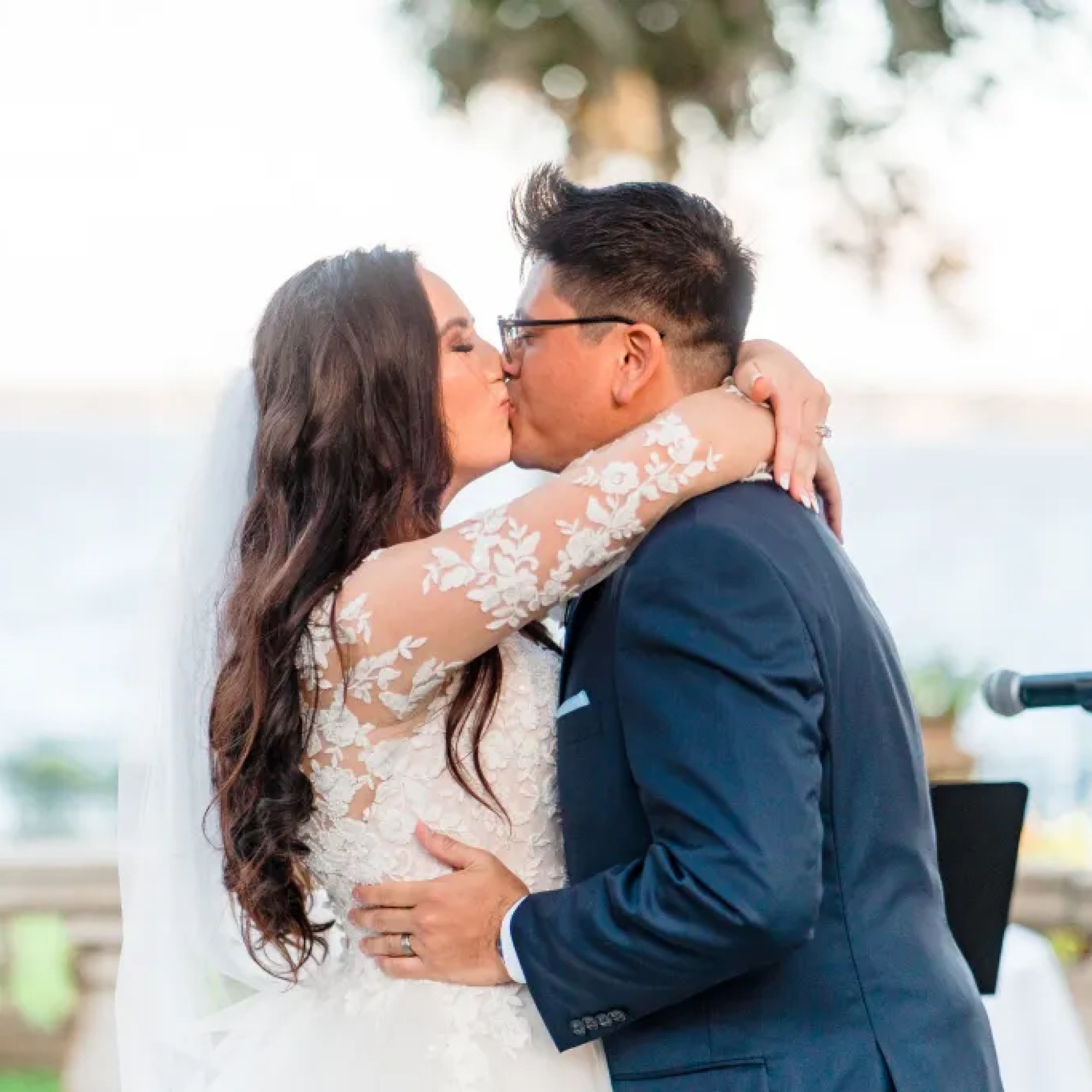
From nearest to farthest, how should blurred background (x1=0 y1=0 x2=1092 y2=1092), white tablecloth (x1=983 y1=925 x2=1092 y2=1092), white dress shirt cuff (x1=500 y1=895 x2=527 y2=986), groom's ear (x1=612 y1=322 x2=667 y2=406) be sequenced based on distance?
white dress shirt cuff (x1=500 y1=895 x2=527 y2=986)
groom's ear (x1=612 y1=322 x2=667 y2=406)
white tablecloth (x1=983 y1=925 x2=1092 y2=1092)
blurred background (x1=0 y1=0 x2=1092 y2=1092)

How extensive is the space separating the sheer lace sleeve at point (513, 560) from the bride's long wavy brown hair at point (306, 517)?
9cm

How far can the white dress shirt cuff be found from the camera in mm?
1816

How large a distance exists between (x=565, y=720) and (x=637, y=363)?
0.53 meters

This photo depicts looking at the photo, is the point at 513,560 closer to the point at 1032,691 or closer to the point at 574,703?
the point at 574,703

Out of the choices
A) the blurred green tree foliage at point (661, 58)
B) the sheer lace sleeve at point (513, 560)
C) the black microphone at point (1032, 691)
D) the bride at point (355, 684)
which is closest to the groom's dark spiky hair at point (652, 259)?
the bride at point (355, 684)

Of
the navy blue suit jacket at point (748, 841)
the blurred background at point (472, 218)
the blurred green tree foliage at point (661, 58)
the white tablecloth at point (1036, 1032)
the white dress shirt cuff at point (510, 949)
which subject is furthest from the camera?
the blurred background at point (472, 218)

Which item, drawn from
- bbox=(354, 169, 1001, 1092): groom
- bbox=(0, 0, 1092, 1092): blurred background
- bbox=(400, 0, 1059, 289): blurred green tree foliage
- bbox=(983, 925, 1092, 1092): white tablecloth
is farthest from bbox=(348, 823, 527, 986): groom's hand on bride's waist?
bbox=(400, 0, 1059, 289): blurred green tree foliage

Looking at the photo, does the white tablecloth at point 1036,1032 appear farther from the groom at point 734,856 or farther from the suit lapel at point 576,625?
the suit lapel at point 576,625

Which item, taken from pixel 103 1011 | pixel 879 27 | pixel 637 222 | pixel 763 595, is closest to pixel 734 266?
pixel 637 222

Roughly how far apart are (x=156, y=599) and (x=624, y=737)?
83 centimetres

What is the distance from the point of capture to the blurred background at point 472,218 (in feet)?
16.5

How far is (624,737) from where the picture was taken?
1767 mm

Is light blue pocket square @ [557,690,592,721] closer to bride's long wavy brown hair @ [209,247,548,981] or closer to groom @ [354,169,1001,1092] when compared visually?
groom @ [354,169,1001,1092]

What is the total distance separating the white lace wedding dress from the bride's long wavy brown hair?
35 millimetres
